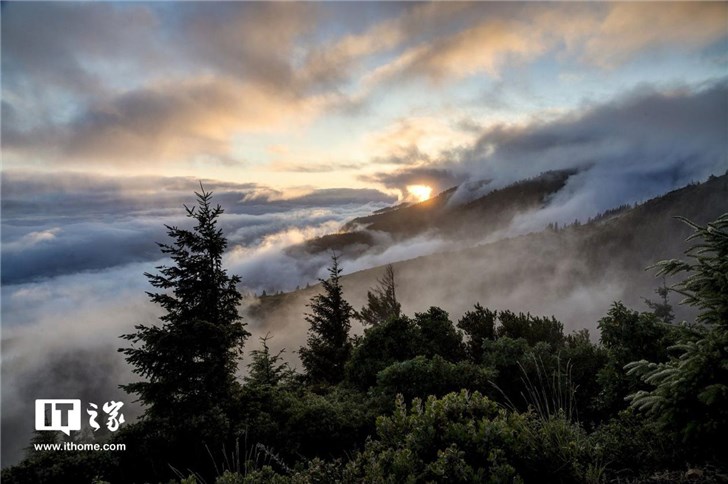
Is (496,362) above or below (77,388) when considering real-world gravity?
above

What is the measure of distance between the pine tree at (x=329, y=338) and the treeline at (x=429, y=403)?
17.6ft

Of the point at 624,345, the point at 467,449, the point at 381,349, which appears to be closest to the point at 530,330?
the point at 381,349

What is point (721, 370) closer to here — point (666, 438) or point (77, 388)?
point (666, 438)

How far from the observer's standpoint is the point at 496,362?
44.0 feet

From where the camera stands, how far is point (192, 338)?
1187 cm

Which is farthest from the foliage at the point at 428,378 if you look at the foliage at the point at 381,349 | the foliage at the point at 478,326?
the foliage at the point at 478,326

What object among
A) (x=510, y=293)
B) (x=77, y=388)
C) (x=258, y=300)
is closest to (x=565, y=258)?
(x=510, y=293)

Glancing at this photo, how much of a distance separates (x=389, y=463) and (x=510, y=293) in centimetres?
18704

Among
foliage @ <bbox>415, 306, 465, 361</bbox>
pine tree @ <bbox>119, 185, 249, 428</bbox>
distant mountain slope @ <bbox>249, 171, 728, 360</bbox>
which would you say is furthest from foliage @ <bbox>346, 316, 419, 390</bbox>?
distant mountain slope @ <bbox>249, 171, 728, 360</bbox>

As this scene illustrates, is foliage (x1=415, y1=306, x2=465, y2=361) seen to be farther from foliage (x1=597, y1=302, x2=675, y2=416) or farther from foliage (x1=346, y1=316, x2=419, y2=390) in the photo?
foliage (x1=597, y1=302, x2=675, y2=416)

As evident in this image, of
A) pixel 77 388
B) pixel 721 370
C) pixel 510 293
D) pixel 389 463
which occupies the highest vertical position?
pixel 721 370

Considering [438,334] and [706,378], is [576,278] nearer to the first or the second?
[438,334]

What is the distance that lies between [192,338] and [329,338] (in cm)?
1692

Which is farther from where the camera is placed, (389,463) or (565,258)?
(565,258)
